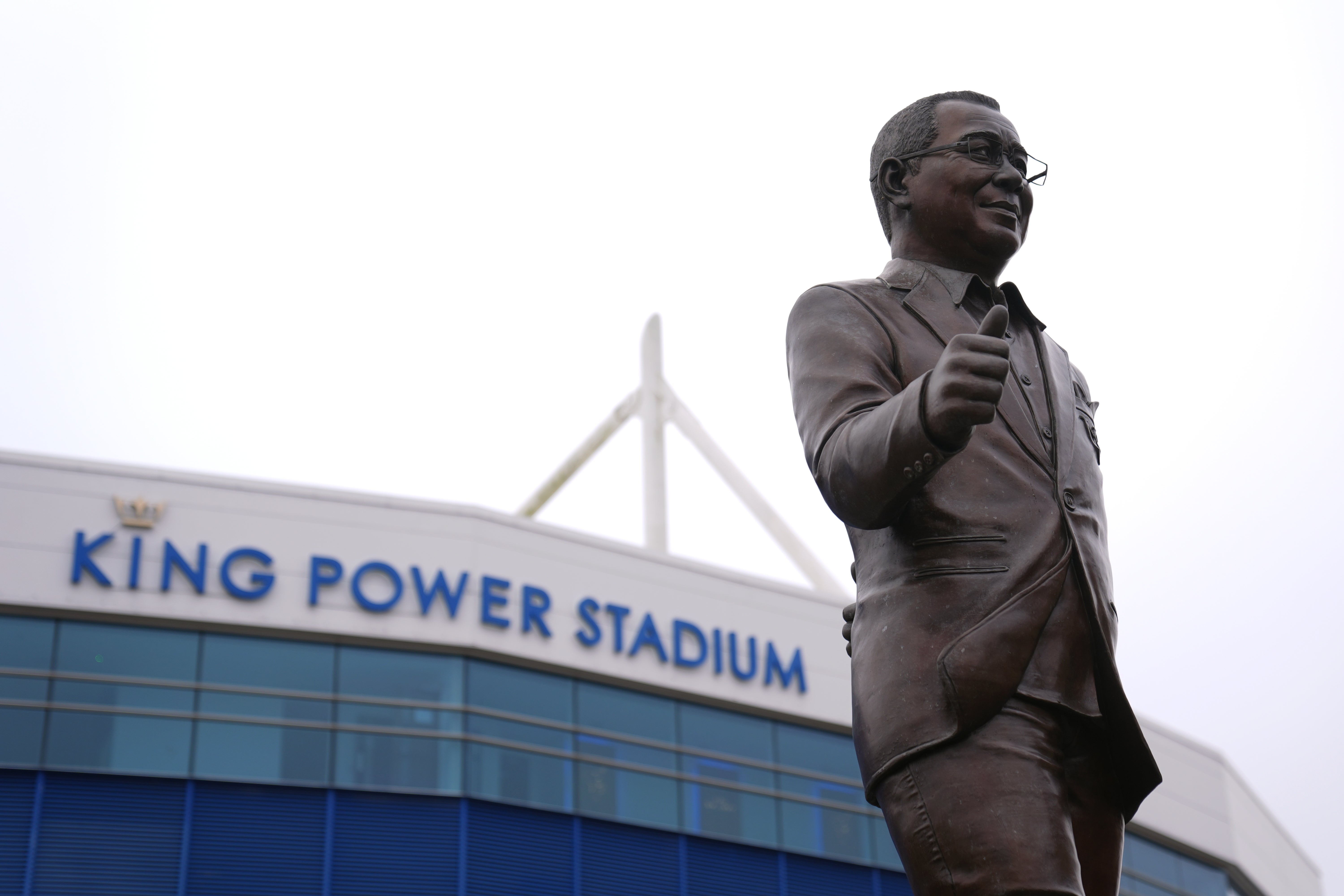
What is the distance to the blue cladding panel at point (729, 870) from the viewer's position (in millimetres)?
28234

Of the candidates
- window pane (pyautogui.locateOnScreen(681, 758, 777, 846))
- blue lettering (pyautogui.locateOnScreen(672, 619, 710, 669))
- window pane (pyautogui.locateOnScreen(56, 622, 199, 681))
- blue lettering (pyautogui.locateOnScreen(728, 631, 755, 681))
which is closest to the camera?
window pane (pyautogui.locateOnScreen(56, 622, 199, 681))

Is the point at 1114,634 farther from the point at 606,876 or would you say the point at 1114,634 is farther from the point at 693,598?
the point at 693,598

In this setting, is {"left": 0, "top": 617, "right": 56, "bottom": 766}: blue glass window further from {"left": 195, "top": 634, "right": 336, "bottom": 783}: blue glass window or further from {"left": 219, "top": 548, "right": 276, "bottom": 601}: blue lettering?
{"left": 195, "top": 634, "right": 336, "bottom": 783}: blue glass window

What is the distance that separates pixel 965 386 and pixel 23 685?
964 inches

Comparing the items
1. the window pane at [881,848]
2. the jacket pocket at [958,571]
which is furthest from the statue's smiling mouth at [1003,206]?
the window pane at [881,848]

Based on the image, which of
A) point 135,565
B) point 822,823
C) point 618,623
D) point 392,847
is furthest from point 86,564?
point 822,823

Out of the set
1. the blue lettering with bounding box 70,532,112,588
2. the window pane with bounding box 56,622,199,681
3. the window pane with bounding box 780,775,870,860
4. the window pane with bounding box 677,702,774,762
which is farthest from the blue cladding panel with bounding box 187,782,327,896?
the window pane with bounding box 780,775,870,860

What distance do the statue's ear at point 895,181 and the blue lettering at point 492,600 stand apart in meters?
24.2

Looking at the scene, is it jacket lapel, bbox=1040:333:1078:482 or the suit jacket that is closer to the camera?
the suit jacket

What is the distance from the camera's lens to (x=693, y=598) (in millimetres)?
30156

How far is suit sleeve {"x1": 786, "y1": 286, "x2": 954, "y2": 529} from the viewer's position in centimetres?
299

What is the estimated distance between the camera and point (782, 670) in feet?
100

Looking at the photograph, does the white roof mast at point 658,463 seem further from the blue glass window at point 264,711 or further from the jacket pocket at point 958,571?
the jacket pocket at point 958,571

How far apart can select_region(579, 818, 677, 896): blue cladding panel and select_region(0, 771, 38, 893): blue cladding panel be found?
832 centimetres
